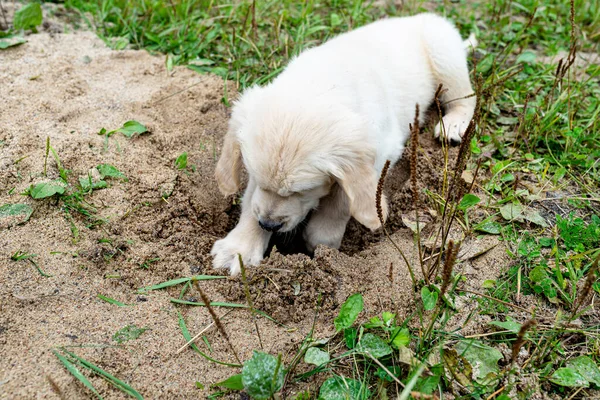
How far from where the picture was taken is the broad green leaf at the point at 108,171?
2.94 meters

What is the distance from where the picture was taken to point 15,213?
258 cm

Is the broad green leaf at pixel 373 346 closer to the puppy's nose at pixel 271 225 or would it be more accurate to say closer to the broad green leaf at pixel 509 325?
the broad green leaf at pixel 509 325

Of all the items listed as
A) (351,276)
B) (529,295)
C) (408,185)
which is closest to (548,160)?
(408,185)

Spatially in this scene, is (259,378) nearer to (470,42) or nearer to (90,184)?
(90,184)

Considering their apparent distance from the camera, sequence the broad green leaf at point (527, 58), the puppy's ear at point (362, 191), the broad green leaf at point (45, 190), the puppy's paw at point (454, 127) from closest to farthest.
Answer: the puppy's ear at point (362, 191), the broad green leaf at point (45, 190), the puppy's paw at point (454, 127), the broad green leaf at point (527, 58)

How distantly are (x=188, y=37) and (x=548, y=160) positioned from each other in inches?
Answer: 112

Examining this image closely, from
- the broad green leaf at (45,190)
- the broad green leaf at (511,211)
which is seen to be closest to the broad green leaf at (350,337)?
the broad green leaf at (511,211)

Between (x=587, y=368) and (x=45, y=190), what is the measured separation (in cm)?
267

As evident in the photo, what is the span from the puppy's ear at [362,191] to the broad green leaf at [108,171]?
1.30m

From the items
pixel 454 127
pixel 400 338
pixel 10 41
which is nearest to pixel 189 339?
pixel 400 338

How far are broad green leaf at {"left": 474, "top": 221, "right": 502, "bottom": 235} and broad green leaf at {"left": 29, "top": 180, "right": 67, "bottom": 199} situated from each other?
87.9 inches

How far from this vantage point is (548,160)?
11.0ft

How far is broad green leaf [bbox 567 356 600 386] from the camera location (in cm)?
214

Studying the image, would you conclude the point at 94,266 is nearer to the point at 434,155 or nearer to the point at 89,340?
the point at 89,340
